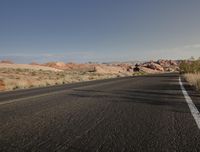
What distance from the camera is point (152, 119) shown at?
657 cm

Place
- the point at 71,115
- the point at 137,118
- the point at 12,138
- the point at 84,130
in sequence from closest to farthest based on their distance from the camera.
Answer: the point at 12,138 < the point at 84,130 < the point at 137,118 < the point at 71,115

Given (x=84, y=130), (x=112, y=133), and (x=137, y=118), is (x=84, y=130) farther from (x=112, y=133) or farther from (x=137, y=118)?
(x=137, y=118)

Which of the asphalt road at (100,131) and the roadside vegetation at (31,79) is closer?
the asphalt road at (100,131)

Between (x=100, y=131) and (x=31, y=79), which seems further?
(x=31, y=79)

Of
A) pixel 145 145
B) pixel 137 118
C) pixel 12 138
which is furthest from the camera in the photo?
pixel 137 118

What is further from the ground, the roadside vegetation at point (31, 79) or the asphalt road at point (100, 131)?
the asphalt road at point (100, 131)

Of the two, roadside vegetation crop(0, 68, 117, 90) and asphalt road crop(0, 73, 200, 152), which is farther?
roadside vegetation crop(0, 68, 117, 90)

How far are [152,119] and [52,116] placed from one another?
2.54 meters

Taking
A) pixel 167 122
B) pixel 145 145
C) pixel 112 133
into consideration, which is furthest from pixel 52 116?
pixel 145 145

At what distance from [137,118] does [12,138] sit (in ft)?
9.97

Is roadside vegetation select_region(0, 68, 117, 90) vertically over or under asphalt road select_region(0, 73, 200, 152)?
under

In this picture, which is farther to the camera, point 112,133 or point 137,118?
point 137,118

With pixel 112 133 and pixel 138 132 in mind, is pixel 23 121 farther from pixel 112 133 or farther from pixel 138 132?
pixel 138 132

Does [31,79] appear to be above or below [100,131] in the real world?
below
